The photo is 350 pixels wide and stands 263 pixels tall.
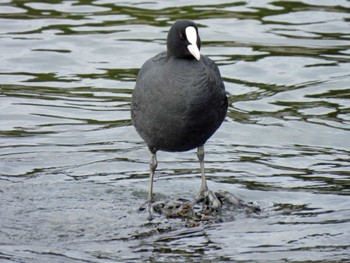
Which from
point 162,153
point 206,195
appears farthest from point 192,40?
point 162,153

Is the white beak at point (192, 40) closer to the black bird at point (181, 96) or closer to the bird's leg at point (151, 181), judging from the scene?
the black bird at point (181, 96)

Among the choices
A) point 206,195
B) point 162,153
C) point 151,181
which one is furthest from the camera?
point 162,153

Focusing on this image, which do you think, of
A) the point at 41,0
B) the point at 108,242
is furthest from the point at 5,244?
the point at 41,0

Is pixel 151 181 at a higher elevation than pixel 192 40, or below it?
below

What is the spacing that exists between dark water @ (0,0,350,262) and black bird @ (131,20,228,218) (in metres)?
0.53

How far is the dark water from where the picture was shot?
19.7 feet

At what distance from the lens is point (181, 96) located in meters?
6.35

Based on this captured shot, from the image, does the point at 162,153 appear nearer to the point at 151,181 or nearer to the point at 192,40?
the point at 151,181

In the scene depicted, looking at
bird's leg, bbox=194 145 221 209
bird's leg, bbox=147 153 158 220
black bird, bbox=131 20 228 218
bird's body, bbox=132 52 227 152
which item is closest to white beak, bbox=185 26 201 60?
black bird, bbox=131 20 228 218

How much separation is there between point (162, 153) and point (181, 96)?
1627 mm

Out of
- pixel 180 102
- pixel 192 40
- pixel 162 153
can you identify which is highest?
pixel 192 40

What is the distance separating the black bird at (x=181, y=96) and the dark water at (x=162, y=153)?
1.73ft

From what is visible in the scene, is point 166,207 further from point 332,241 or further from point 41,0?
point 41,0

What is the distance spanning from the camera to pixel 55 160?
771 cm
